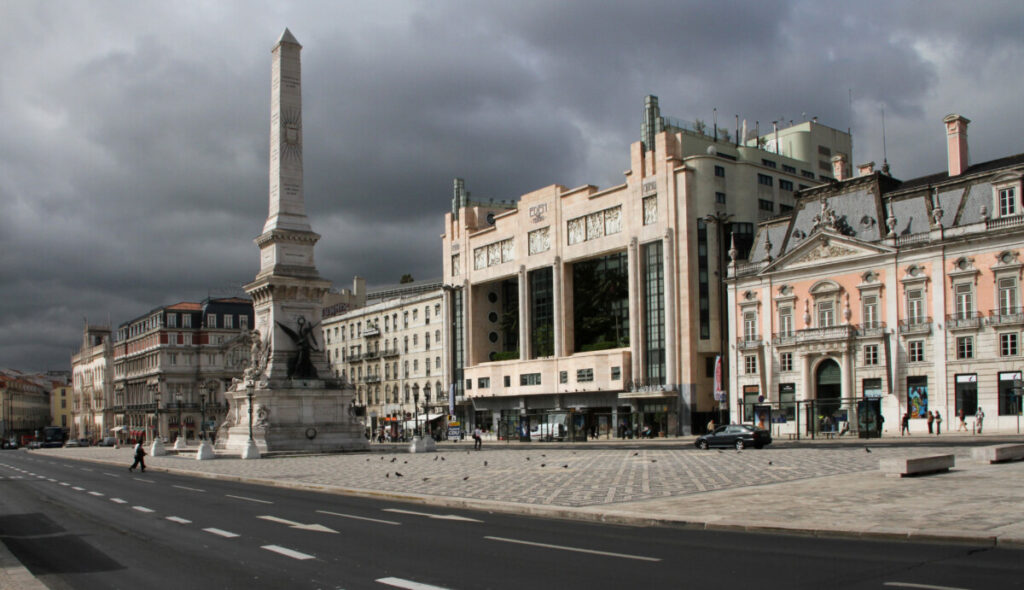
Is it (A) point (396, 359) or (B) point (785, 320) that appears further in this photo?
(A) point (396, 359)

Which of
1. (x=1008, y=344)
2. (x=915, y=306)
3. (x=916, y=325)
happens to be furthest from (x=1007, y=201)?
(x=916, y=325)

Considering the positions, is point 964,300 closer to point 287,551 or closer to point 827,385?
point 827,385

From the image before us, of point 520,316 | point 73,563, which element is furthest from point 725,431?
point 520,316

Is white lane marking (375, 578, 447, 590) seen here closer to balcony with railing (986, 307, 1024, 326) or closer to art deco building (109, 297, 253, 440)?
balcony with railing (986, 307, 1024, 326)

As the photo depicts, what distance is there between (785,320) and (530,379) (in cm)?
2766

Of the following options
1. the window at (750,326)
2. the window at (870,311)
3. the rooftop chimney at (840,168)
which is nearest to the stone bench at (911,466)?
the window at (870,311)

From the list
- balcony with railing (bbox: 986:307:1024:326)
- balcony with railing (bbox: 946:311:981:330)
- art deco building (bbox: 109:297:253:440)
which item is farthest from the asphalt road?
art deco building (bbox: 109:297:253:440)

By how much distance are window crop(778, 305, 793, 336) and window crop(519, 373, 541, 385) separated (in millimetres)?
25779

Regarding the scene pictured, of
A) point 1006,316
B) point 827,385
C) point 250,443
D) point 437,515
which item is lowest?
point 250,443

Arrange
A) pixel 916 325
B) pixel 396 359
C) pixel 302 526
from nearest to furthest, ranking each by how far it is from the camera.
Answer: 1. pixel 302 526
2. pixel 916 325
3. pixel 396 359

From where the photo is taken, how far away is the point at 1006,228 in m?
51.0

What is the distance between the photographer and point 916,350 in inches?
2167

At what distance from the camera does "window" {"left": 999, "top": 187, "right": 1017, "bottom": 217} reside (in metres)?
51.6

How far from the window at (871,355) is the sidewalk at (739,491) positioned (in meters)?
23.4
